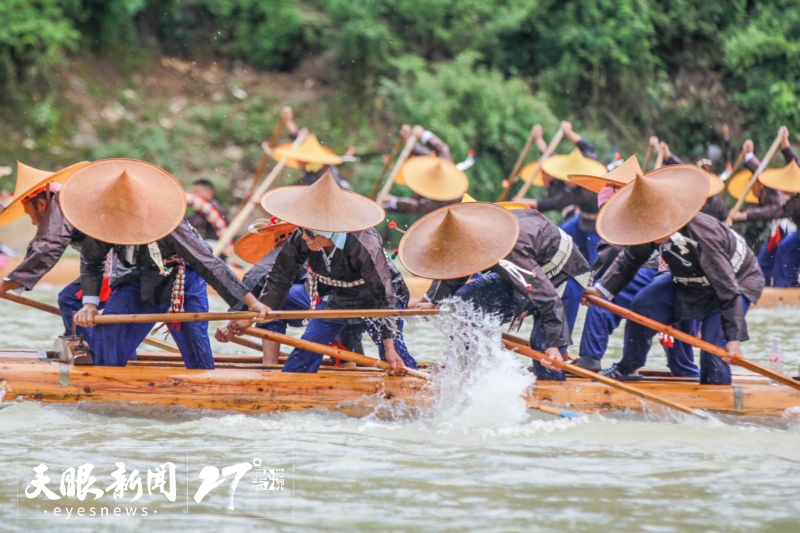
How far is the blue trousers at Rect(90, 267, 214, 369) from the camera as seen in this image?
18.7ft

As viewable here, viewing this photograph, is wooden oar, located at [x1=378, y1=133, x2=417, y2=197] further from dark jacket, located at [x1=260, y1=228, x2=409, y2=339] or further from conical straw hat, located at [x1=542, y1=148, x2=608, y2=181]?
dark jacket, located at [x1=260, y1=228, x2=409, y2=339]

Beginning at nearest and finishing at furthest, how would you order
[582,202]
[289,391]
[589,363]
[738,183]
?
1. [289,391]
2. [589,363]
3. [582,202]
4. [738,183]

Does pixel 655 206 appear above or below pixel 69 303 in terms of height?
above

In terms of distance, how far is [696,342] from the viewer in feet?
18.3

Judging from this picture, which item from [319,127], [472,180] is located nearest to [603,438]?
[472,180]

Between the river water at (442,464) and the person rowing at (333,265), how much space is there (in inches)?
21.5

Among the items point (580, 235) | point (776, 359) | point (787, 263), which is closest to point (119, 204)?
point (776, 359)

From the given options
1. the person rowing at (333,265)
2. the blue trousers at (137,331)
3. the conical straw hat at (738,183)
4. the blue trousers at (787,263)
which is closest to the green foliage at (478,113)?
the conical straw hat at (738,183)

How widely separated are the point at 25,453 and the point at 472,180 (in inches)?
412

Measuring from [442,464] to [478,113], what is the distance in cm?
1053

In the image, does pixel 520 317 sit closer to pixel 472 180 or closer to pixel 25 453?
pixel 25 453

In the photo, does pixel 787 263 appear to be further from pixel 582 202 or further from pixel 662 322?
pixel 662 322

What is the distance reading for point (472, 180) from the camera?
14820 mm

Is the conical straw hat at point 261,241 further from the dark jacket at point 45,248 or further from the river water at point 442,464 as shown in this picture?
the river water at point 442,464
